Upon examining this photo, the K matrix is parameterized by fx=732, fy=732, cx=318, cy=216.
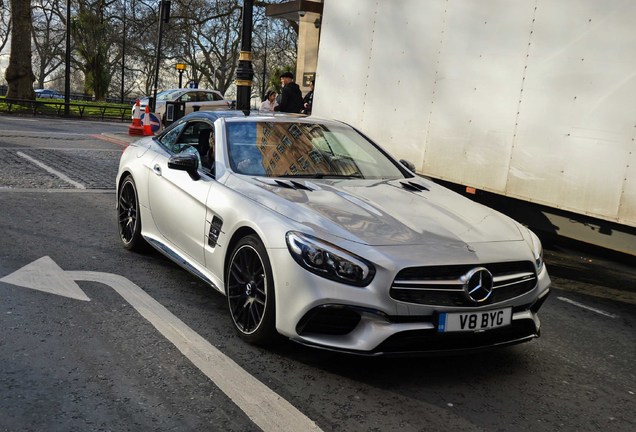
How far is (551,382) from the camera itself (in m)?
4.20

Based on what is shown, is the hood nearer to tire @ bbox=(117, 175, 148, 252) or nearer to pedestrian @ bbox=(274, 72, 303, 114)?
tire @ bbox=(117, 175, 148, 252)

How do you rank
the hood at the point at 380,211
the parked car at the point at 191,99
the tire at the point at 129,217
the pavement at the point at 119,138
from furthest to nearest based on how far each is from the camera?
1. the parked car at the point at 191,99
2. the pavement at the point at 119,138
3. the tire at the point at 129,217
4. the hood at the point at 380,211

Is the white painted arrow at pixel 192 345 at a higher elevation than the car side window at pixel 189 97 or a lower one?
lower

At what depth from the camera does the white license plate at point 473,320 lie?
375 centimetres

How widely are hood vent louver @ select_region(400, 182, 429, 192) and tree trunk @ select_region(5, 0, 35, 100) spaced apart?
3226 cm

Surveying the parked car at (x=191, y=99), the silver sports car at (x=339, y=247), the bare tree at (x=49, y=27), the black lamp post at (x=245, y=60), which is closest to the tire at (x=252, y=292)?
the silver sports car at (x=339, y=247)

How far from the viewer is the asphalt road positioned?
11.2 feet

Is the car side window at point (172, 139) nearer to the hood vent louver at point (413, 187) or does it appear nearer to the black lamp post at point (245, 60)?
the hood vent louver at point (413, 187)

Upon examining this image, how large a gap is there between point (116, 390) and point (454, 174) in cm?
503

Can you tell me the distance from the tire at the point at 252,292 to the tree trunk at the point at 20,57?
32634 millimetres

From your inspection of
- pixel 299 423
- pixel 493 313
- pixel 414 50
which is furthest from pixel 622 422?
pixel 414 50

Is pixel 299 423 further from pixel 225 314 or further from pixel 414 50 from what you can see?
pixel 414 50

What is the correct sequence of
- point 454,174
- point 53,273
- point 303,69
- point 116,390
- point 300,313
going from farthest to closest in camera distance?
point 303,69
point 454,174
point 53,273
point 300,313
point 116,390

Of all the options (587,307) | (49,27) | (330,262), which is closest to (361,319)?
(330,262)
